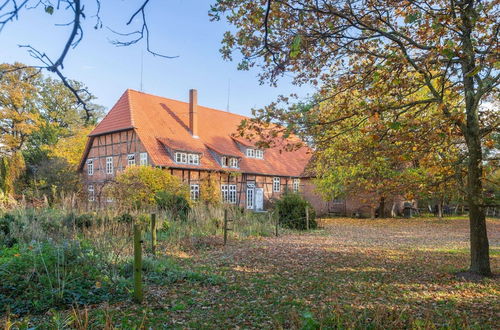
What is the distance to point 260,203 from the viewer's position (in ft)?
95.5

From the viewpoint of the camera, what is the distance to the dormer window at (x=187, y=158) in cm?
2331

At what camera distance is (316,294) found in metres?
5.88

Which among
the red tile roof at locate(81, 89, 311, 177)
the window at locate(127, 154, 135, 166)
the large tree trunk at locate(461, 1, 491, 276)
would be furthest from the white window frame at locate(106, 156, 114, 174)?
the large tree trunk at locate(461, 1, 491, 276)

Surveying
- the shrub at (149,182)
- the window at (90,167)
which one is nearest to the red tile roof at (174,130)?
the window at (90,167)

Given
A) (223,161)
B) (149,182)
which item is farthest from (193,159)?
(149,182)

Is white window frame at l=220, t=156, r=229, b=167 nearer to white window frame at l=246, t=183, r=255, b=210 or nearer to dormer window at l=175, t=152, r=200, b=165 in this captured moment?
dormer window at l=175, t=152, r=200, b=165

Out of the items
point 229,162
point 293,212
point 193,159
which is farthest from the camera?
point 229,162

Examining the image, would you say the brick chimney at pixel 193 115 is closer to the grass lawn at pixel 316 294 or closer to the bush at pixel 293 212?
the bush at pixel 293 212

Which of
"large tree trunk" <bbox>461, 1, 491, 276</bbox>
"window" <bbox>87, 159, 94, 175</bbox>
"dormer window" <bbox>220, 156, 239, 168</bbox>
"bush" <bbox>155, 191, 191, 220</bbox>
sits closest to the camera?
"large tree trunk" <bbox>461, 1, 491, 276</bbox>

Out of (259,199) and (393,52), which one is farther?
(259,199)

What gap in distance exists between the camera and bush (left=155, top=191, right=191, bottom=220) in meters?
13.5

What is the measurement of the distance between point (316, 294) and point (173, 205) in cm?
934

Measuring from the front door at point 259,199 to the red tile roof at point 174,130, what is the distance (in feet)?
4.98

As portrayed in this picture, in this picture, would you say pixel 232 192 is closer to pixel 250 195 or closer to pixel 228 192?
pixel 228 192
